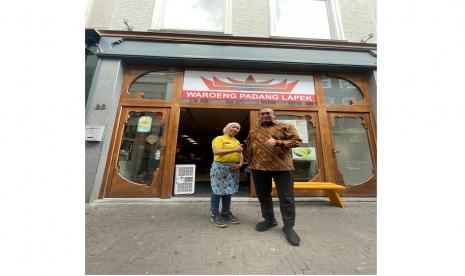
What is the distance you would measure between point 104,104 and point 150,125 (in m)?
1.13

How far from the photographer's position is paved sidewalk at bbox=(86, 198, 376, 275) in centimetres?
196

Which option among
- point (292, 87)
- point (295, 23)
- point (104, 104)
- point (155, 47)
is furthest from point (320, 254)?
point (295, 23)

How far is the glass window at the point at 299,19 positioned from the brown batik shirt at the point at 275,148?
4.18 metres

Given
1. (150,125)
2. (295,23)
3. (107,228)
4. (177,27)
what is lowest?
(107,228)

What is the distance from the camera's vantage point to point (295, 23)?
5.93 m

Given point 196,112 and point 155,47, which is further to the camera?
point 196,112

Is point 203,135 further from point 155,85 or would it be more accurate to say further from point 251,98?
point 251,98

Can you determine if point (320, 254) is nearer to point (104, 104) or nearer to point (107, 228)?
point (107, 228)

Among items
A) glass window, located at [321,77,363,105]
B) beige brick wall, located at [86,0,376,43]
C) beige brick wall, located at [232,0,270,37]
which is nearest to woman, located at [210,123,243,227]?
glass window, located at [321,77,363,105]

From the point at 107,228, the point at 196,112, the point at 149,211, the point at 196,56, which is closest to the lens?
the point at 107,228

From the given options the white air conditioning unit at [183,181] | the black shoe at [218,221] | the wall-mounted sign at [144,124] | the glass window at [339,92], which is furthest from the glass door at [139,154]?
the glass window at [339,92]

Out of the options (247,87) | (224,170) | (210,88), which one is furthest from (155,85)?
(224,170)

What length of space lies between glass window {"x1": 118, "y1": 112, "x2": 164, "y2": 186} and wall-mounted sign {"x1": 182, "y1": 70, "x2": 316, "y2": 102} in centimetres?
108

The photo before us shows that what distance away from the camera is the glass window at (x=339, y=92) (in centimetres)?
526
